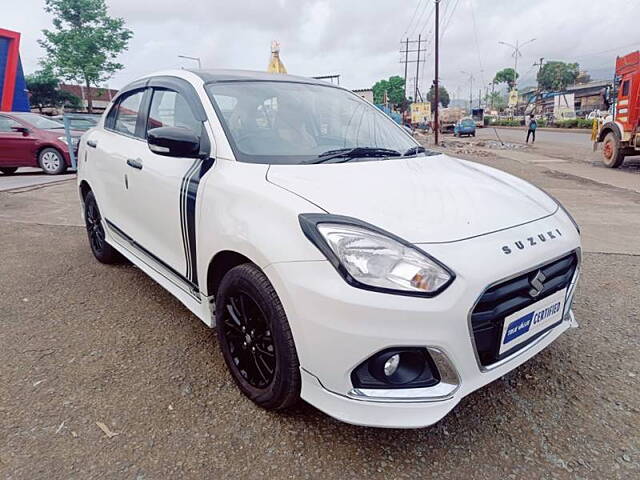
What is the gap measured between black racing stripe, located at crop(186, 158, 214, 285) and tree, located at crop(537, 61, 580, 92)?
303 ft

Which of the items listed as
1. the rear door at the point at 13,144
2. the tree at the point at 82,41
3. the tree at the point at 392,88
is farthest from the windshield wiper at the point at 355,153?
the tree at the point at 392,88

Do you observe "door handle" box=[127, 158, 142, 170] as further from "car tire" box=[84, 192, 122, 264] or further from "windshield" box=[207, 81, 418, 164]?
"car tire" box=[84, 192, 122, 264]

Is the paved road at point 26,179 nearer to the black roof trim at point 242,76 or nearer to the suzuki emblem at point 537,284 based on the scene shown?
the black roof trim at point 242,76

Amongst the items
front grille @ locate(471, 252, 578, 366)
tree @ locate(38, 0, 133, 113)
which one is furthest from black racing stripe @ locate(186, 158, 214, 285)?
tree @ locate(38, 0, 133, 113)

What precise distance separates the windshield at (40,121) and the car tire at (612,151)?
Answer: 46.1ft

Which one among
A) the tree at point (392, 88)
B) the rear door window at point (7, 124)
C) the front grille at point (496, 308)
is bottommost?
the front grille at point (496, 308)

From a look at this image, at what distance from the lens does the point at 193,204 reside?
7.27 ft

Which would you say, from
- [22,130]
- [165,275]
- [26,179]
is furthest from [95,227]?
[22,130]

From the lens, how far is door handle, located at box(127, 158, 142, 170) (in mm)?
2794

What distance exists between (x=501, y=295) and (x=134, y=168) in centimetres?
235

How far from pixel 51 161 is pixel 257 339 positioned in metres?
10.4

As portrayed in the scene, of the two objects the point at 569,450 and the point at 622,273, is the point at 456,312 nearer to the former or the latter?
the point at 569,450

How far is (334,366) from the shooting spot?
5.27 feet

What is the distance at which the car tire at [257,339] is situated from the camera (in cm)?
174
